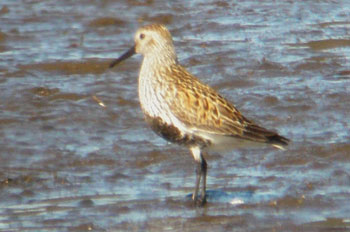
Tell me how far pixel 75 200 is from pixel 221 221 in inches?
49.6

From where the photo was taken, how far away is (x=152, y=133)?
→ 34.7ft

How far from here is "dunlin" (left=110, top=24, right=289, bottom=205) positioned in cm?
879

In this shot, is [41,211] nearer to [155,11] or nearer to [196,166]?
[196,166]

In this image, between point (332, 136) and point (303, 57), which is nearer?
point (332, 136)

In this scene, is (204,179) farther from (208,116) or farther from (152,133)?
(152,133)

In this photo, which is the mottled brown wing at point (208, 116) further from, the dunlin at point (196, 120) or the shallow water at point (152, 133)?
the shallow water at point (152, 133)

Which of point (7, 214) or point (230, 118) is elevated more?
point (230, 118)

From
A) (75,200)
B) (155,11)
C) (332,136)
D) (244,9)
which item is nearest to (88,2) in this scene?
(155,11)

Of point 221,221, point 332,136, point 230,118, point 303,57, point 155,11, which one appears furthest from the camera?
point 155,11

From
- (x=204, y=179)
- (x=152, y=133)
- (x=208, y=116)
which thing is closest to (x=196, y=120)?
(x=208, y=116)

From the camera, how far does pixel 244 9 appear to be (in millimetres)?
14547

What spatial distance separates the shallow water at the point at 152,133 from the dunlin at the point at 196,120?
0.42 metres

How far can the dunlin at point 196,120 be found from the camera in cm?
879

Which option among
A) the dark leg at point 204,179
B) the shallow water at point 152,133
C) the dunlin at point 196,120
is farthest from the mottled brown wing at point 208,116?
the shallow water at point 152,133
